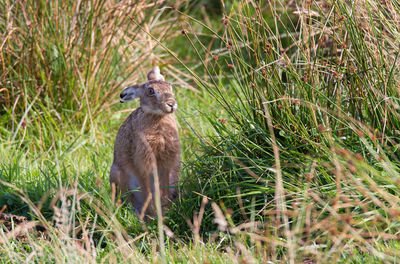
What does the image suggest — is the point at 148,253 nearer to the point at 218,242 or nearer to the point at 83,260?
the point at 218,242

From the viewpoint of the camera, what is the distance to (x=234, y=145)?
3.82 metres

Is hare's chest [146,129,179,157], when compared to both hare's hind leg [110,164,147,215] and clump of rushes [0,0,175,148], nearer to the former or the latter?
hare's hind leg [110,164,147,215]

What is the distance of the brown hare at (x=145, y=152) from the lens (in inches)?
173

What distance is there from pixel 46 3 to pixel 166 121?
6.38 feet

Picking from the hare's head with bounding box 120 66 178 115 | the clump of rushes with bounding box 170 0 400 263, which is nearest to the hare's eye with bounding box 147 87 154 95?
the hare's head with bounding box 120 66 178 115

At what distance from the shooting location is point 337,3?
3732 mm

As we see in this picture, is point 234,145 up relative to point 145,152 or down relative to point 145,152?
up

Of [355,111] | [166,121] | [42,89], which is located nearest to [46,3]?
Answer: [42,89]

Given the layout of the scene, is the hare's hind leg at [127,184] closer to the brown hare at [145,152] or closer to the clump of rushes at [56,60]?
the brown hare at [145,152]

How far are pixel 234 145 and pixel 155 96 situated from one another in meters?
0.80

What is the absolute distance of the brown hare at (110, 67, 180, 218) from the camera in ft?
14.4

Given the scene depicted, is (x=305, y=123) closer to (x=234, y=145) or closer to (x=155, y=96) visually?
(x=234, y=145)

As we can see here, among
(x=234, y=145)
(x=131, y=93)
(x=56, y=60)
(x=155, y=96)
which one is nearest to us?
(x=234, y=145)

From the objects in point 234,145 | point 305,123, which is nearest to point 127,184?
point 234,145
